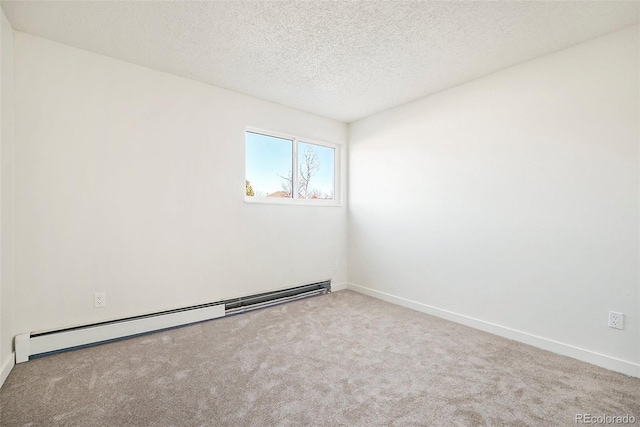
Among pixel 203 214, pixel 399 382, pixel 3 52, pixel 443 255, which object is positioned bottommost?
pixel 399 382

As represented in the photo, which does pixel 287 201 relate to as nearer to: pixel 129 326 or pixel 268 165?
pixel 268 165

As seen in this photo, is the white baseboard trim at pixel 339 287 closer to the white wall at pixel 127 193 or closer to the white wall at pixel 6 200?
the white wall at pixel 127 193

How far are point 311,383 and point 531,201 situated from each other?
92.2 inches

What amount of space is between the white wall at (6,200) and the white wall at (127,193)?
10cm

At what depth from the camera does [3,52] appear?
1.92 meters

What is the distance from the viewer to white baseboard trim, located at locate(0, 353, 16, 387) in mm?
1845

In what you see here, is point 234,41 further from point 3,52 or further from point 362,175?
point 362,175

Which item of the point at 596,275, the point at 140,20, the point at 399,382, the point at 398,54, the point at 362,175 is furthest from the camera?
the point at 362,175

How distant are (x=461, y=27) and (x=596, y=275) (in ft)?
Result: 6.94

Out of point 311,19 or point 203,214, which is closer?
point 311,19

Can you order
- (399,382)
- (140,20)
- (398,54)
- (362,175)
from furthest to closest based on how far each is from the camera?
1. (362,175)
2. (398,54)
3. (140,20)
4. (399,382)

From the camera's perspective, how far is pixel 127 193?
259 cm

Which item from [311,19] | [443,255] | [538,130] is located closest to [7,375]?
Result: [311,19]

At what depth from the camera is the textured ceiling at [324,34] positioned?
1.89 meters
